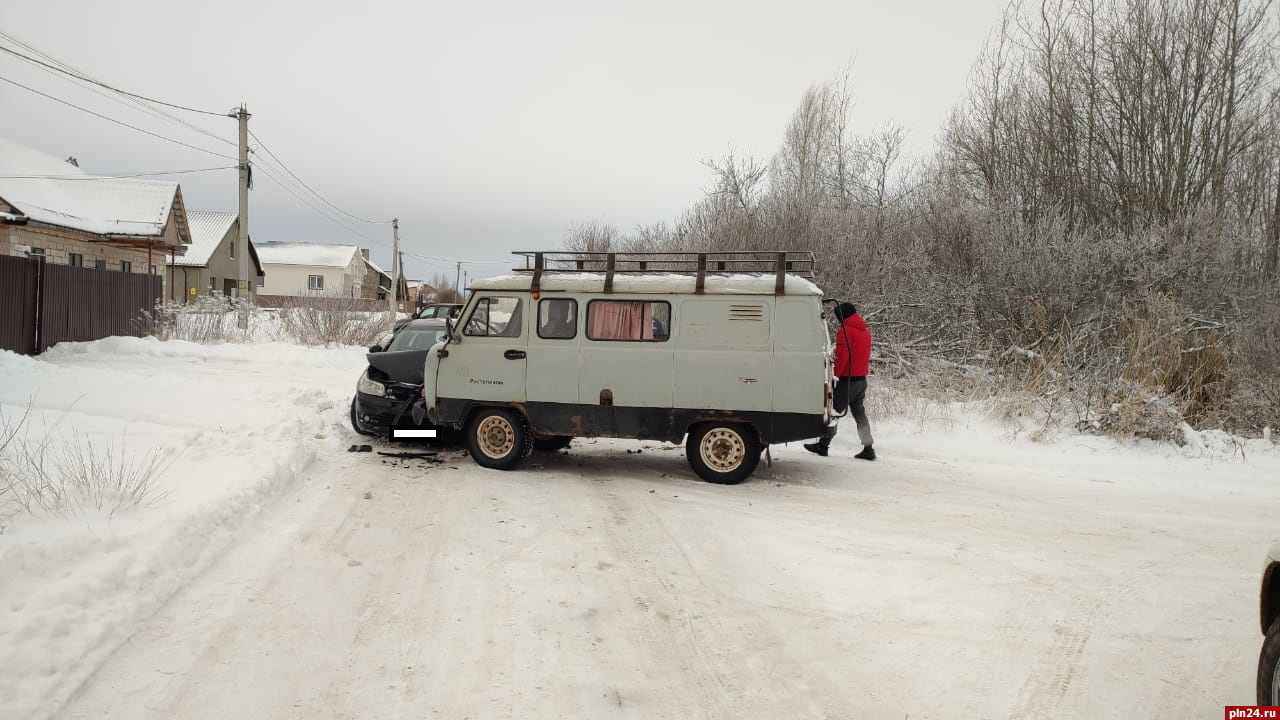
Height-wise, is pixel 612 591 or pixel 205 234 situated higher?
pixel 205 234

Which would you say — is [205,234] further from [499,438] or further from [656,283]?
[656,283]

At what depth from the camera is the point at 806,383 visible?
328 inches

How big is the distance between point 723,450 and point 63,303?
49.9ft

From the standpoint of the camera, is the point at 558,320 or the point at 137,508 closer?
the point at 137,508

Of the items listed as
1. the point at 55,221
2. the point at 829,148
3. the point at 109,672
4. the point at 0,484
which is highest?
the point at 829,148

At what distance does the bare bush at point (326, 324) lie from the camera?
77.3 feet

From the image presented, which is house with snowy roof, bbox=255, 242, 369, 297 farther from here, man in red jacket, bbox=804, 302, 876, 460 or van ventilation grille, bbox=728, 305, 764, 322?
van ventilation grille, bbox=728, 305, 764, 322

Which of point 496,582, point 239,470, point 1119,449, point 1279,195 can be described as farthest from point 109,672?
point 1279,195

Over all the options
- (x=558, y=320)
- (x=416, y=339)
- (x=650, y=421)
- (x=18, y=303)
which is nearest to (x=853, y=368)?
(x=650, y=421)

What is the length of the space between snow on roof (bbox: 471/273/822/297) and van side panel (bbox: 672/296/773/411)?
0.13 metres

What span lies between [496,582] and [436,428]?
5.34 m

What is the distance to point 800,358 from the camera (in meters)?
8.36

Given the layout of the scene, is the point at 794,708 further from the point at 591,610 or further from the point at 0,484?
the point at 0,484

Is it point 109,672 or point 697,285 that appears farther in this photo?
Result: point 697,285
